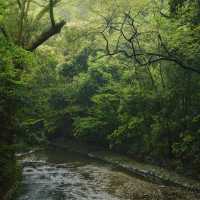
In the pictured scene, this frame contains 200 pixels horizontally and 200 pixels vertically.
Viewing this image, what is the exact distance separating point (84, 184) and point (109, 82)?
13.5 m

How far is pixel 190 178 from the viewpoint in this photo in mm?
22766

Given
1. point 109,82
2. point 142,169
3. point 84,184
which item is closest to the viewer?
point 84,184

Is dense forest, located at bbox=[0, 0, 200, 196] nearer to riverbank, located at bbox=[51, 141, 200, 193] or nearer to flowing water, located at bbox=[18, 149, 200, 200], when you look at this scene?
riverbank, located at bbox=[51, 141, 200, 193]

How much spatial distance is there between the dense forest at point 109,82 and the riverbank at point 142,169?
905 millimetres

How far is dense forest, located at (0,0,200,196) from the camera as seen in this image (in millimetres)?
17109

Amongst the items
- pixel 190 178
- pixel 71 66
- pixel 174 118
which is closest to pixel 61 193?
pixel 190 178

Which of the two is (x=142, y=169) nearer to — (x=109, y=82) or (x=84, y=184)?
(x=84, y=184)

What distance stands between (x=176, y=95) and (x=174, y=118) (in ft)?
4.96

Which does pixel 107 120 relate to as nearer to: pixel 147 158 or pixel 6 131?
pixel 147 158

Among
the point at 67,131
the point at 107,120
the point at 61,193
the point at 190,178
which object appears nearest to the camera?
the point at 61,193

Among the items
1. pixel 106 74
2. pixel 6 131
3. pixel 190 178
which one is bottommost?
pixel 190 178

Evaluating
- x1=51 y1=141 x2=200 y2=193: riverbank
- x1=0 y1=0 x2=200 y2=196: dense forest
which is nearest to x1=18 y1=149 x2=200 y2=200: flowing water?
x1=51 y1=141 x2=200 y2=193: riverbank

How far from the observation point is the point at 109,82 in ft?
109

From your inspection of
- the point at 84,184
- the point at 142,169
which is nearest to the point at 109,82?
the point at 142,169
